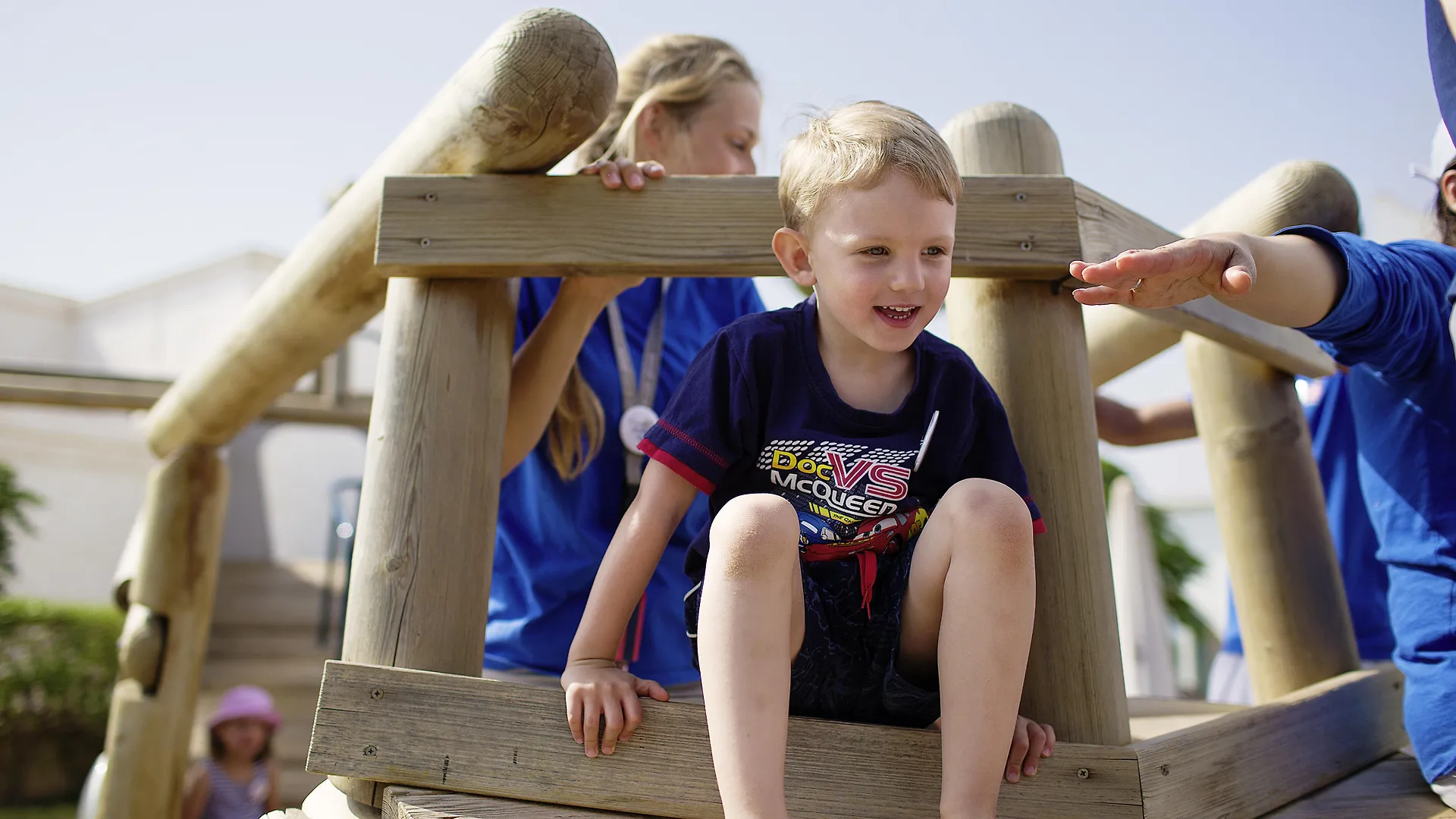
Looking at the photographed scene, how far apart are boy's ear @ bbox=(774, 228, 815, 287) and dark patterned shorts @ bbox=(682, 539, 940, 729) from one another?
40 centimetres

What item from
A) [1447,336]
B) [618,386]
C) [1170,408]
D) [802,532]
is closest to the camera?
[802,532]

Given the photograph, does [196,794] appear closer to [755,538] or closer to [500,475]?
[500,475]

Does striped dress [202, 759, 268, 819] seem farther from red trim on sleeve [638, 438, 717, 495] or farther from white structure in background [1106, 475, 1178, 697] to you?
white structure in background [1106, 475, 1178, 697]

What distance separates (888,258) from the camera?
52.7 inches

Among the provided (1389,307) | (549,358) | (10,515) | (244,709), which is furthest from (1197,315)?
(10,515)

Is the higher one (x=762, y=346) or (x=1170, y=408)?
(x=1170, y=408)

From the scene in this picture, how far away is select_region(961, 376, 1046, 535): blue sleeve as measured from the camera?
1.42m

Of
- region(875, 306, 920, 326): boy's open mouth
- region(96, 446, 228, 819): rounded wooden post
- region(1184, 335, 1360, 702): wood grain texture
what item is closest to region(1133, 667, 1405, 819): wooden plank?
region(1184, 335, 1360, 702): wood grain texture

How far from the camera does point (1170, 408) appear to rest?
3264 mm

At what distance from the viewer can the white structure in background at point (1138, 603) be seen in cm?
586

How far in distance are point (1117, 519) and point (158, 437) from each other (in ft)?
16.8

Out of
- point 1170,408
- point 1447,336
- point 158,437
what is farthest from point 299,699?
point 1447,336

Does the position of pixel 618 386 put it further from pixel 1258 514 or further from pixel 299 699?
pixel 299 699

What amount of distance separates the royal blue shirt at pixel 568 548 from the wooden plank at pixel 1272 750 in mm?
998
